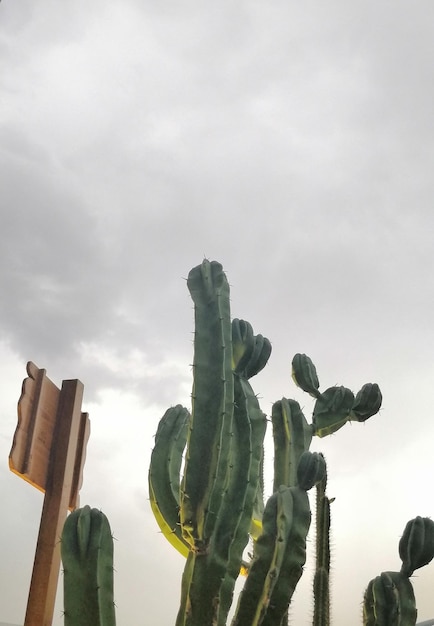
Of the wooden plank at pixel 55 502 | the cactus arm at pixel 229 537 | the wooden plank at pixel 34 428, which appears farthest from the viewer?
the wooden plank at pixel 34 428

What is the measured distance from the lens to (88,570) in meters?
1.74

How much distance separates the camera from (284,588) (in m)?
1.72

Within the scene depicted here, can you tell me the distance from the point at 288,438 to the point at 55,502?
1.59 m

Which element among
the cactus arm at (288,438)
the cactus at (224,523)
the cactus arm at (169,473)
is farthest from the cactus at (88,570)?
the cactus arm at (288,438)

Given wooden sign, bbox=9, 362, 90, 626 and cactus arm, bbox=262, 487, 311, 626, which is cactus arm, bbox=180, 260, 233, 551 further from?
wooden sign, bbox=9, 362, 90, 626

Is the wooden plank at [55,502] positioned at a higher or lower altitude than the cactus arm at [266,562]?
higher

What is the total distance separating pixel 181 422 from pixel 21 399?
1.21 meters

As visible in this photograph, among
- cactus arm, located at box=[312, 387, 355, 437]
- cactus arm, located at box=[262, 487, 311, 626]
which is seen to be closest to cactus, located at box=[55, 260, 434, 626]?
cactus arm, located at box=[262, 487, 311, 626]

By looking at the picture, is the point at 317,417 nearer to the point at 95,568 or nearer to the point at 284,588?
the point at 284,588

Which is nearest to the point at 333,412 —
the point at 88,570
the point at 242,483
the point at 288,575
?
the point at 242,483

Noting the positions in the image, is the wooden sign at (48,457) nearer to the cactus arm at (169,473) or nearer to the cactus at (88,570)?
the cactus arm at (169,473)

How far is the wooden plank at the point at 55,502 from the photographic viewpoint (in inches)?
120

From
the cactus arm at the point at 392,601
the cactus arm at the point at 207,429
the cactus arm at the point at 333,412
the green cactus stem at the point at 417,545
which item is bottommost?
the cactus arm at the point at 392,601

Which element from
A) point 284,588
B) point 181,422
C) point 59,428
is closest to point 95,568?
point 284,588
